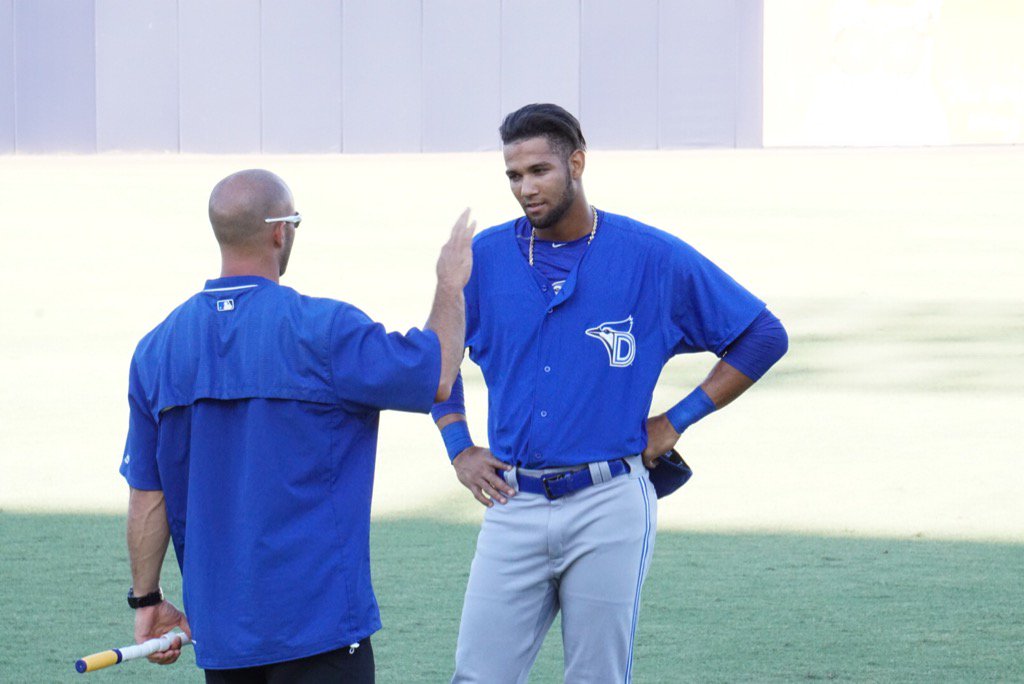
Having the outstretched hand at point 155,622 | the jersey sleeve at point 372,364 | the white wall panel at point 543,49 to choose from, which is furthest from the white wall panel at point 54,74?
→ the jersey sleeve at point 372,364

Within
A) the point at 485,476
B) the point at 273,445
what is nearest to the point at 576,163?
the point at 485,476

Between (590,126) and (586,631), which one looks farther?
(590,126)

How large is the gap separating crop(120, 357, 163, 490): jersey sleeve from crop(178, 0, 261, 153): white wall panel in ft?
53.7

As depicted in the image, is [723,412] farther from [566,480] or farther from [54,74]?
[54,74]

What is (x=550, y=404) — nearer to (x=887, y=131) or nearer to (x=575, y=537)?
(x=575, y=537)

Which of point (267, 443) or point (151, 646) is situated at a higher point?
point (267, 443)

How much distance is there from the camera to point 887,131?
1738 cm

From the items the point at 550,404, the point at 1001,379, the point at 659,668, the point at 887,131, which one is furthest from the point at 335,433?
the point at 887,131

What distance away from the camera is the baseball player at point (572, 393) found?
352 cm

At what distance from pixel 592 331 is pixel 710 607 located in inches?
106

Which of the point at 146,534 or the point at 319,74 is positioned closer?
the point at 146,534

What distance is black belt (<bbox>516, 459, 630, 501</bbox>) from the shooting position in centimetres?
351

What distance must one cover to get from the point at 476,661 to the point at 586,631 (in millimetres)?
275

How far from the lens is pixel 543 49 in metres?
18.4
